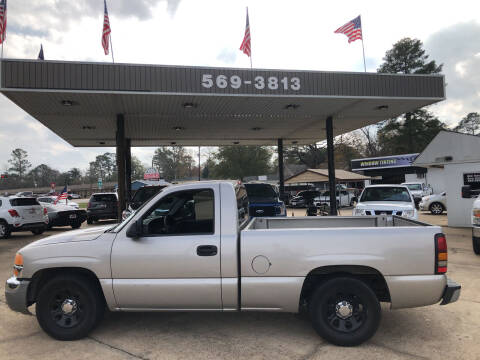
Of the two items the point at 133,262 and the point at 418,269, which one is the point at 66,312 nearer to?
the point at 133,262

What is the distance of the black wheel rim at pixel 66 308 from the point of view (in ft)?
13.4

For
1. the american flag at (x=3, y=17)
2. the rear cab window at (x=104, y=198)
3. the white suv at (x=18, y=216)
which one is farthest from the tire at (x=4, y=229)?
the american flag at (x=3, y=17)

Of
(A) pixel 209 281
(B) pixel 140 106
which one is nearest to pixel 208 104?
(B) pixel 140 106

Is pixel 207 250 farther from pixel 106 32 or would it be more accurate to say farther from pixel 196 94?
pixel 106 32

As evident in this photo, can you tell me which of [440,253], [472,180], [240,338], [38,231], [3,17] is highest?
[3,17]

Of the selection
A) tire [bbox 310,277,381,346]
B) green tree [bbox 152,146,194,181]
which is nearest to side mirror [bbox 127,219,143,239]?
tire [bbox 310,277,381,346]

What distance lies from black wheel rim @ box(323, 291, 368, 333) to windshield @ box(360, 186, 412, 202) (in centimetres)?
836

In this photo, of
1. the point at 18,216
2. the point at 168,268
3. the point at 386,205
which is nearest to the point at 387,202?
the point at 386,205

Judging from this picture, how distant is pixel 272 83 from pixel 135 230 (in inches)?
335

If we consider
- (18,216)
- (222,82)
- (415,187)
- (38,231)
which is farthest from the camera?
(415,187)

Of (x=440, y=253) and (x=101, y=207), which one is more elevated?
(x=101, y=207)

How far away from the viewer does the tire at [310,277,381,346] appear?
12.4 ft

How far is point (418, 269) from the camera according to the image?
12.3ft

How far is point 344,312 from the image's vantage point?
12.6 ft
